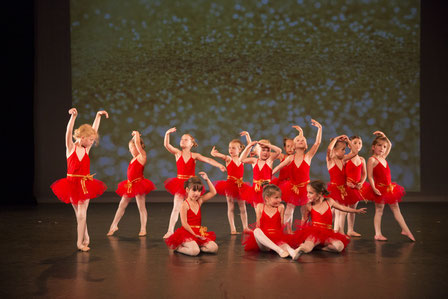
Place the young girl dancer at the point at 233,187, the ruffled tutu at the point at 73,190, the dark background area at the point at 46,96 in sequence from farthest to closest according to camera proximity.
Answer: the dark background area at the point at 46,96
the young girl dancer at the point at 233,187
the ruffled tutu at the point at 73,190

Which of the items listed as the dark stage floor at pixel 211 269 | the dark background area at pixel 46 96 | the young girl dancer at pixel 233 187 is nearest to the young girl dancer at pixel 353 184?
the dark stage floor at pixel 211 269

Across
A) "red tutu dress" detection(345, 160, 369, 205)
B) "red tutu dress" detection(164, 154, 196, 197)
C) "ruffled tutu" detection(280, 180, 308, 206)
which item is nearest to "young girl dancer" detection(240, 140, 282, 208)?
"ruffled tutu" detection(280, 180, 308, 206)

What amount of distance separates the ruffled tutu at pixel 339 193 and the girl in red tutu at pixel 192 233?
136 cm

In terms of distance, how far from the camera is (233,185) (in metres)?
4.71

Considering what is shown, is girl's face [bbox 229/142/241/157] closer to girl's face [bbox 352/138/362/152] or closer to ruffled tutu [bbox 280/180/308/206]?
ruffled tutu [bbox 280/180/308/206]

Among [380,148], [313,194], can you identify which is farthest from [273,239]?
[380,148]

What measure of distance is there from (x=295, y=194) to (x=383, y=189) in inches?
32.3

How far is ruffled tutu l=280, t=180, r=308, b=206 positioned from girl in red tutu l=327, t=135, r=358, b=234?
292 mm

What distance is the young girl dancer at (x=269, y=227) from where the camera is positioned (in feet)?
11.8

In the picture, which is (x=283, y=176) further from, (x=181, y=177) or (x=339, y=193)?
(x=181, y=177)

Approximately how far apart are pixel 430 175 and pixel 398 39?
7.49 ft

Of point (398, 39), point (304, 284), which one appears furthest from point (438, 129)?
point (304, 284)

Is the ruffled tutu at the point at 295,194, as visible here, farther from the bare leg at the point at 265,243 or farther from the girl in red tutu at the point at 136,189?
the girl in red tutu at the point at 136,189

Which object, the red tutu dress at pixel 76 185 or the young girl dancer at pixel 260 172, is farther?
the young girl dancer at pixel 260 172
